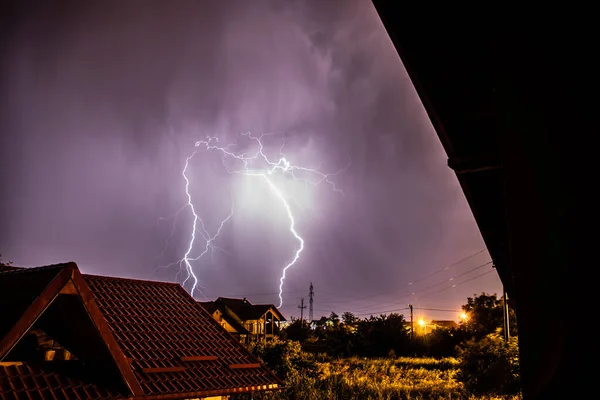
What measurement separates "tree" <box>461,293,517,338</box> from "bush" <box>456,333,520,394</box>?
18016 mm

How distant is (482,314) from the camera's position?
36531mm

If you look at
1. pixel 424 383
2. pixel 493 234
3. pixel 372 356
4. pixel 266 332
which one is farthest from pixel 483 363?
pixel 266 332

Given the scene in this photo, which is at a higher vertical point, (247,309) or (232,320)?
(247,309)

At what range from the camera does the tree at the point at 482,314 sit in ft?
113

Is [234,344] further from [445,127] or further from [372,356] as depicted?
[372,356]

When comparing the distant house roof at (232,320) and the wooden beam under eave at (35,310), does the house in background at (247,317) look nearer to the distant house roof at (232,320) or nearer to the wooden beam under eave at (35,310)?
the distant house roof at (232,320)

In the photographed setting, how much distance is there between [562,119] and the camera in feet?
4.00

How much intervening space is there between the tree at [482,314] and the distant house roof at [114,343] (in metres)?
28.9

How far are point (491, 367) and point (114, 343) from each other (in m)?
14.3

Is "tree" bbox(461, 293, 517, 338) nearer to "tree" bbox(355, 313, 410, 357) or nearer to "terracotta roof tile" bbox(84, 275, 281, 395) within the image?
"tree" bbox(355, 313, 410, 357)

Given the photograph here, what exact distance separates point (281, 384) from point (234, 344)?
66.2 inches

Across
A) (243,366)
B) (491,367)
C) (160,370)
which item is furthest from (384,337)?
(160,370)

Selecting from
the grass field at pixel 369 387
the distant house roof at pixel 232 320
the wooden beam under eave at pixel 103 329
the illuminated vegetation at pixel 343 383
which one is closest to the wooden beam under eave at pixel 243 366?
the wooden beam under eave at pixel 103 329

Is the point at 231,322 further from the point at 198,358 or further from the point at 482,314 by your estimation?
the point at 198,358
